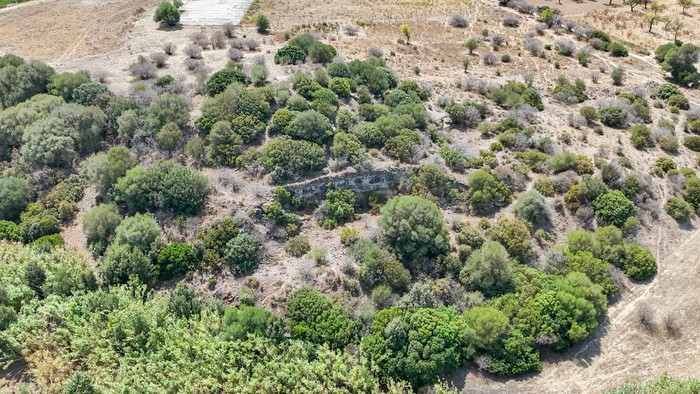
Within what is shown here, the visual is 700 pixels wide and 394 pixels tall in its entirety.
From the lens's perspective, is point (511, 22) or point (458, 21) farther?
point (511, 22)

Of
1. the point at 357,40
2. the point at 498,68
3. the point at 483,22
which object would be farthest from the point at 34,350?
the point at 483,22

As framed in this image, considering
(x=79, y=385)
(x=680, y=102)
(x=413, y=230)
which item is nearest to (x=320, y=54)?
(x=413, y=230)

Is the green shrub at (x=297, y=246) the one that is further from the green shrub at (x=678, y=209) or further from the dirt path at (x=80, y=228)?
the green shrub at (x=678, y=209)

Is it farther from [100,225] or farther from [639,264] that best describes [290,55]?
[639,264]

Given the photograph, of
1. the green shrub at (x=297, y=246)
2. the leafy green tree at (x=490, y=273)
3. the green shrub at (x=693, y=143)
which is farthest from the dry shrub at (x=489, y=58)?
the green shrub at (x=297, y=246)

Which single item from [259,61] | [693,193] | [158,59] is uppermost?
[259,61]

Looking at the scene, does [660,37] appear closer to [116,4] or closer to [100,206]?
[100,206]
